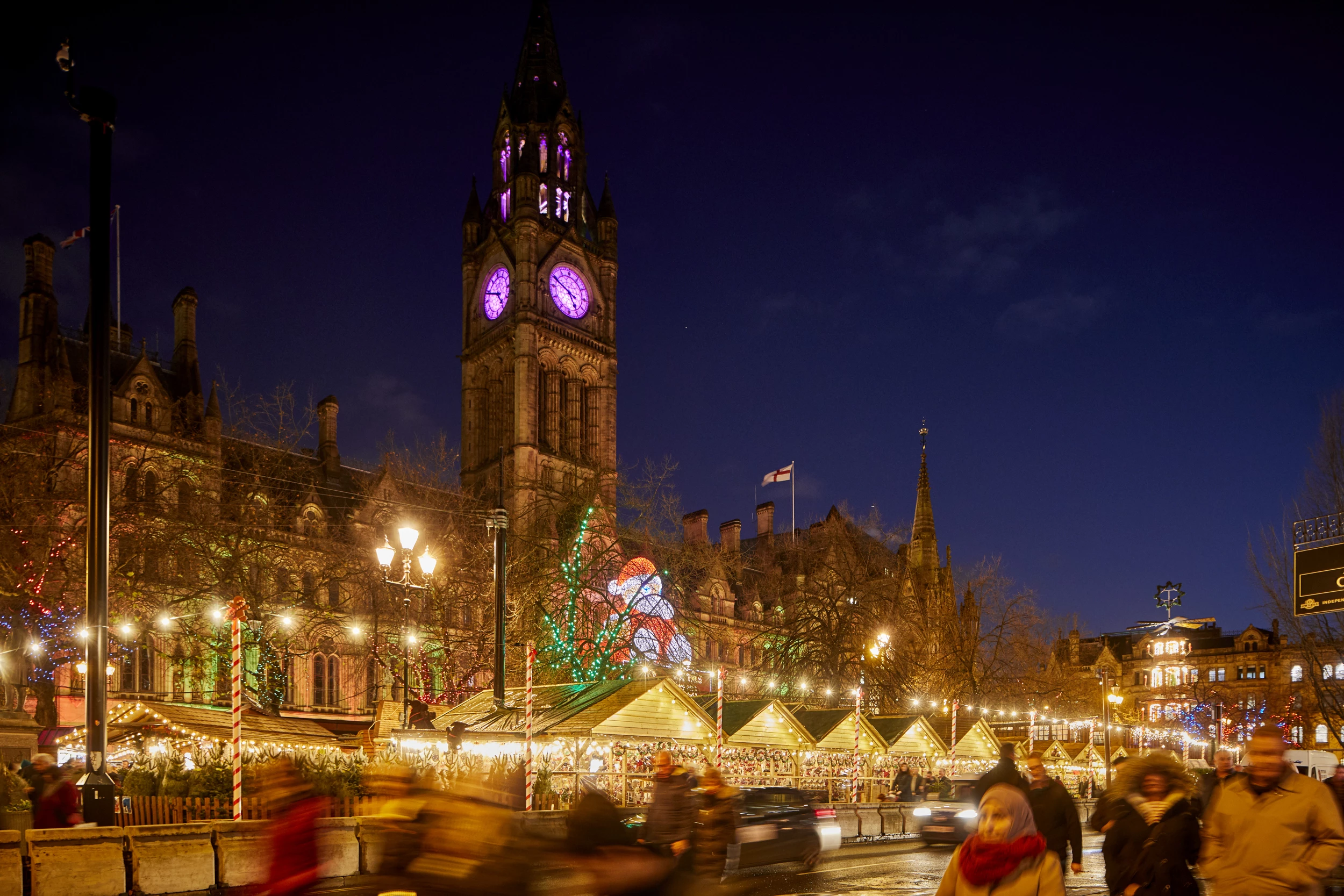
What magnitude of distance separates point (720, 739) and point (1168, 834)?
18179mm

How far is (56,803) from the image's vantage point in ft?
47.1

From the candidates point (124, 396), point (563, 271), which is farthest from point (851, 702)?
point (563, 271)

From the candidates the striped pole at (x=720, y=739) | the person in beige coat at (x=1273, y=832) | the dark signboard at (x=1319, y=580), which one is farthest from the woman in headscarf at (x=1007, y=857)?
the striped pole at (x=720, y=739)

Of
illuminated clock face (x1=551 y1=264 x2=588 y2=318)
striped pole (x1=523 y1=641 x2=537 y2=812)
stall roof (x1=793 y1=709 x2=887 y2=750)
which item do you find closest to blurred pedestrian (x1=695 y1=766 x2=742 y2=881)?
striped pole (x1=523 y1=641 x2=537 y2=812)

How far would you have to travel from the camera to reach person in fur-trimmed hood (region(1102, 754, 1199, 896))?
26.6ft

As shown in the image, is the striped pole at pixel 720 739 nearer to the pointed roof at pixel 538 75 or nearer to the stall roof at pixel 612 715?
the stall roof at pixel 612 715

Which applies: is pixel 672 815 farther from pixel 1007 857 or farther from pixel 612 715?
pixel 612 715

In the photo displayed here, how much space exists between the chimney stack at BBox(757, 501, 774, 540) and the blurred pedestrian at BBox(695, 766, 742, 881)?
76556 millimetres

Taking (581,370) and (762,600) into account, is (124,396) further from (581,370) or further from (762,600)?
(762,600)

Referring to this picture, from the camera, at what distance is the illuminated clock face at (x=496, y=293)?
3004 inches

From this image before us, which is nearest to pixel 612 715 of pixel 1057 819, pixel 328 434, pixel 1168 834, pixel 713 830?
pixel 713 830

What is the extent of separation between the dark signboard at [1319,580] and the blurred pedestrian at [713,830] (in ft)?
49.4

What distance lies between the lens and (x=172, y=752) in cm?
2191

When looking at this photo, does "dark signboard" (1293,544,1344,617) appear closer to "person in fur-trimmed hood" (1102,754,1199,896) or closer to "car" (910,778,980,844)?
"car" (910,778,980,844)
